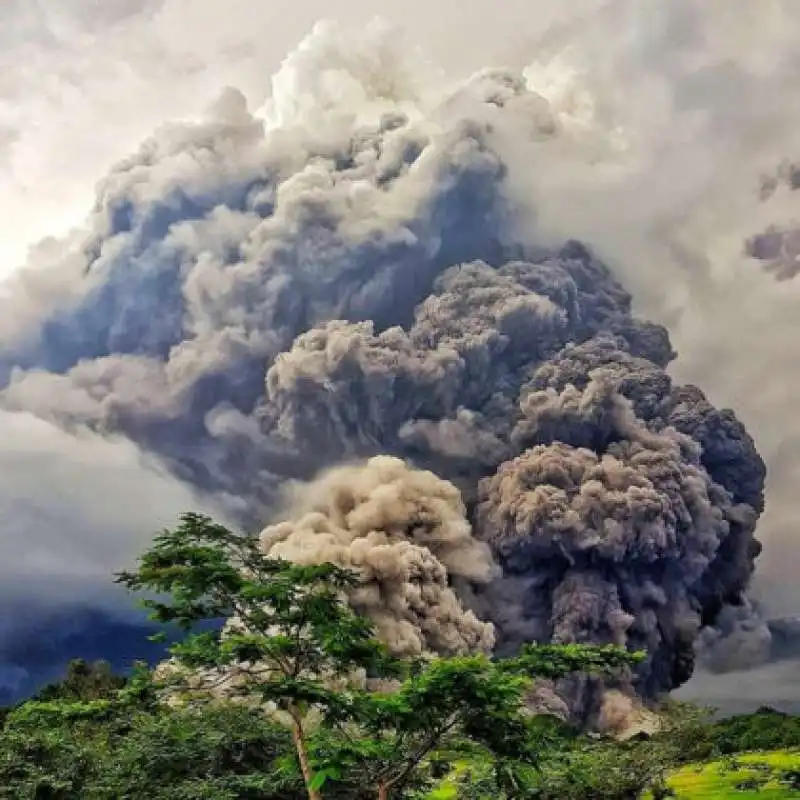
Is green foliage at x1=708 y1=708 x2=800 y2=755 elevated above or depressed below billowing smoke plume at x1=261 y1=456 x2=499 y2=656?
below

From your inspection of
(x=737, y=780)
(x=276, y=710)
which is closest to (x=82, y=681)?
(x=737, y=780)

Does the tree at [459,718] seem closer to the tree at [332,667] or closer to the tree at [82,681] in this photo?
the tree at [332,667]

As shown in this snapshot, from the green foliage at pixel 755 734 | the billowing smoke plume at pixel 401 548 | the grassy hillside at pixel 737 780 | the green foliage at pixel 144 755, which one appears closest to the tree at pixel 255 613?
the green foliage at pixel 144 755

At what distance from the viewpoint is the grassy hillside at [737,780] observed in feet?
82.0

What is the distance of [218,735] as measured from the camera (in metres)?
11.8

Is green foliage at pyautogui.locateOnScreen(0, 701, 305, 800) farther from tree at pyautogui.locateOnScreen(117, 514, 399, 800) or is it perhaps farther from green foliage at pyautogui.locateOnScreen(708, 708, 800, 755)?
green foliage at pyautogui.locateOnScreen(708, 708, 800, 755)

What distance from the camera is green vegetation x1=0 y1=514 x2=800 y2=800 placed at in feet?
27.2

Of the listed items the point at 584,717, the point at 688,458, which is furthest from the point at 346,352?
the point at 584,717

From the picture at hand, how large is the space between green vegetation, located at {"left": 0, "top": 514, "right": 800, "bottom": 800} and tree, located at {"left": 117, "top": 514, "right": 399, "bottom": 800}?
22mm

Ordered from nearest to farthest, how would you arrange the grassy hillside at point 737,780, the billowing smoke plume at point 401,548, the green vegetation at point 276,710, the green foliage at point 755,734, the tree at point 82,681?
the green vegetation at point 276,710
the grassy hillside at point 737,780
the tree at point 82,681
the billowing smoke plume at point 401,548
the green foliage at point 755,734

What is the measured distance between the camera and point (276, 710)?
413 inches

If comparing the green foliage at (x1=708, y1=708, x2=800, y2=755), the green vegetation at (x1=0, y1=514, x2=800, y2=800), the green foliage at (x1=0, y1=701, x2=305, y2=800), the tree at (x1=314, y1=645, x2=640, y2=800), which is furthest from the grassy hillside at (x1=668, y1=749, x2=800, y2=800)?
the tree at (x1=314, y1=645, x2=640, y2=800)

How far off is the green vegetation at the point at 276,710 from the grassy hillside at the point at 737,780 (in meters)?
14.1

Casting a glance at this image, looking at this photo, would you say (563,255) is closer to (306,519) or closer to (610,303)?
(610,303)
